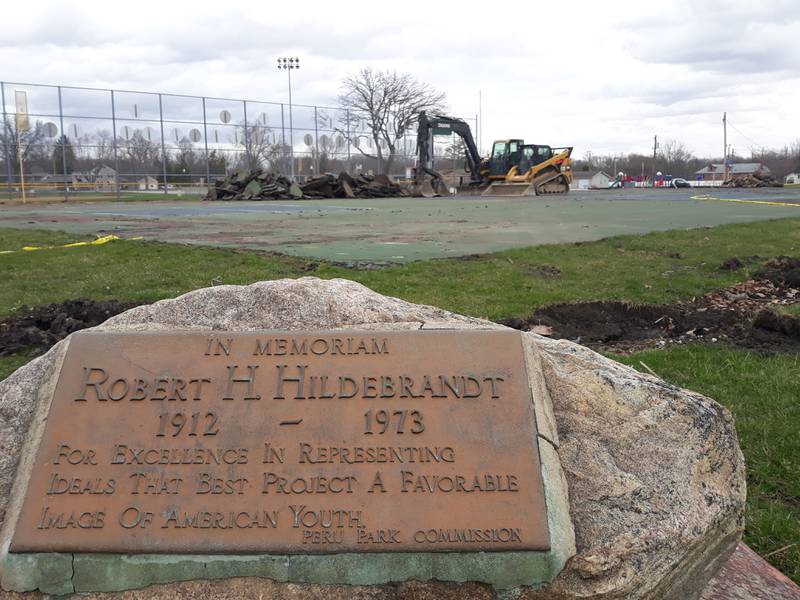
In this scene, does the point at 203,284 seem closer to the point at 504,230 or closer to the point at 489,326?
the point at 489,326

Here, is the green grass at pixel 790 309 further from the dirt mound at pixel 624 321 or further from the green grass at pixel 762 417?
the green grass at pixel 762 417

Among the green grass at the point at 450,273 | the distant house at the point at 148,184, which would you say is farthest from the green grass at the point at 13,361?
the distant house at the point at 148,184

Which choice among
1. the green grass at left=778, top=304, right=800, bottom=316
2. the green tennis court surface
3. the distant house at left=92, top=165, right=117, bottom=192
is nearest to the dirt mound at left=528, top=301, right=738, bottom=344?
the green grass at left=778, top=304, right=800, bottom=316

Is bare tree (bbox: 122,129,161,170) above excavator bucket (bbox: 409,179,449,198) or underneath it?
above

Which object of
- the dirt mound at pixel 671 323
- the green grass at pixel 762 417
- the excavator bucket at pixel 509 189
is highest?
the excavator bucket at pixel 509 189

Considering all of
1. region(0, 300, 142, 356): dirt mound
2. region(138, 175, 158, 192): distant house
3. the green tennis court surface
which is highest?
region(138, 175, 158, 192): distant house

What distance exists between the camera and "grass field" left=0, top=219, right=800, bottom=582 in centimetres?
374

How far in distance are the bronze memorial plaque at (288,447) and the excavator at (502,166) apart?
32590 millimetres

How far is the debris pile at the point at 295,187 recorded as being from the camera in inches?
1239

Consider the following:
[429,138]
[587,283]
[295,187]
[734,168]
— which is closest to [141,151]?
[295,187]

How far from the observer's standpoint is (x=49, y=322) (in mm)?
6055

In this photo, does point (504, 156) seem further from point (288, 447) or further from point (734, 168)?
point (734, 168)

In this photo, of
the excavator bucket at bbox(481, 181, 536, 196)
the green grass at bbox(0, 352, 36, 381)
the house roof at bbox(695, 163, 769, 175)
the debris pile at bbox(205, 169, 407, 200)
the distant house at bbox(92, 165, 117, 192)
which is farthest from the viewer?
the house roof at bbox(695, 163, 769, 175)

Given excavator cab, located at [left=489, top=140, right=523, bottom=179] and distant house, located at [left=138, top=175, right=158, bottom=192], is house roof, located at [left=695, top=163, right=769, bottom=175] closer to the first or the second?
excavator cab, located at [left=489, top=140, right=523, bottom=179]
